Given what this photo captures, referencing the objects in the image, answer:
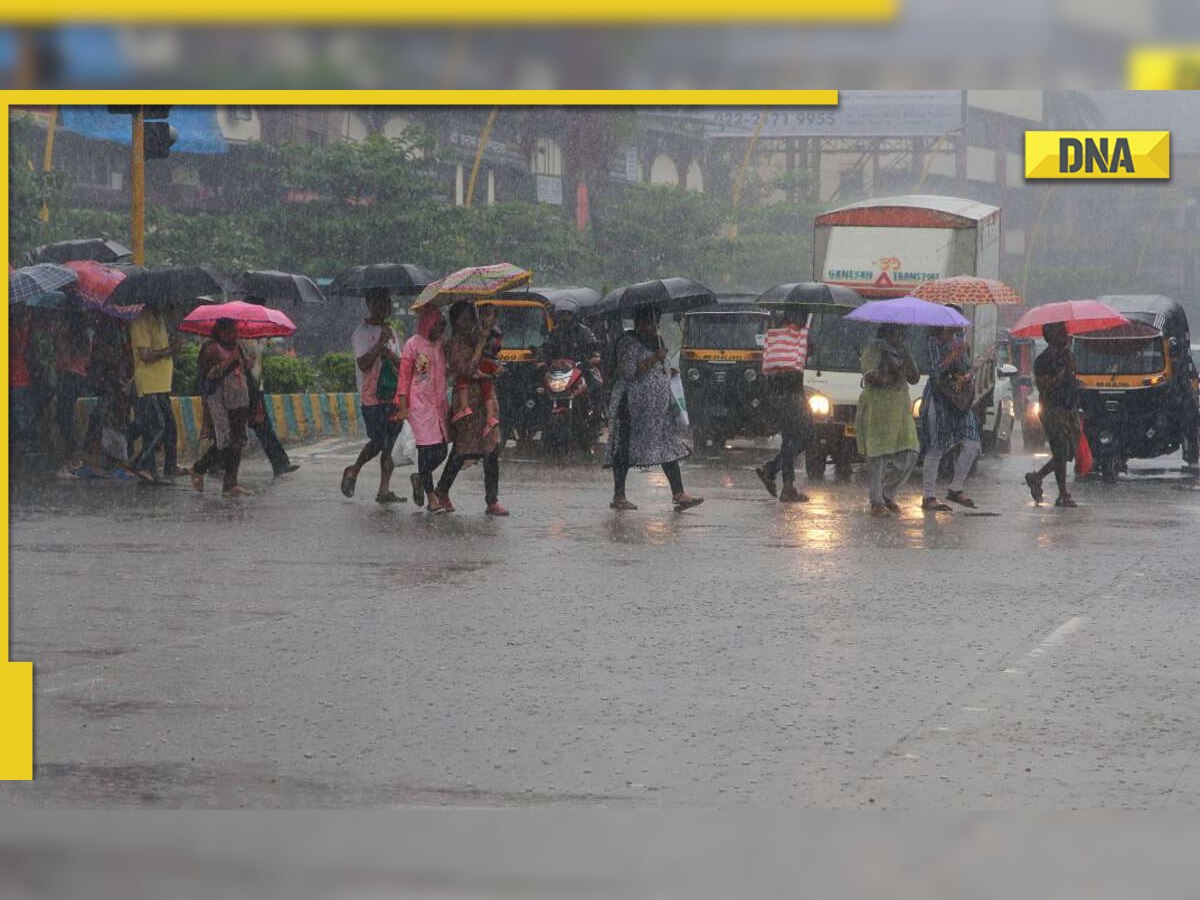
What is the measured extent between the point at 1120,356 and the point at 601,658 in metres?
15.1

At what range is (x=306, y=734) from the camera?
711 cm

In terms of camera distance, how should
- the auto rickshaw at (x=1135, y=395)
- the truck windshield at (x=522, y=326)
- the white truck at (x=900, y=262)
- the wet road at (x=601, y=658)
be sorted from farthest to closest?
the truck windshield at (x=522, y=326), the white truck at (x=900, y=262), the auto rickshaw at (x=1135, y=395), the wet road at (x=601, y=658)

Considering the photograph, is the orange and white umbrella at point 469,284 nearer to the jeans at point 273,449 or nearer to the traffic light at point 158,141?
the jeans at point 273,449

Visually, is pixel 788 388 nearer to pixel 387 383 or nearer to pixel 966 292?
pixel 966 292

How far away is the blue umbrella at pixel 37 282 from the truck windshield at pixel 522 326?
332 inches

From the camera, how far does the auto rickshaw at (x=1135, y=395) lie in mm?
21672

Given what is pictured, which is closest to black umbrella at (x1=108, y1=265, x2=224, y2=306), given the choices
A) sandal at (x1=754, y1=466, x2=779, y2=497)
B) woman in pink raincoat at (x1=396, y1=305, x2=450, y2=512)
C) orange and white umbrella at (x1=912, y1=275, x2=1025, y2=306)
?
woman in pink raincoat at (x1=396, y1=305, x2=450, y2=512)

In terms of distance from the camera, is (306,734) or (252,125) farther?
(252,125)

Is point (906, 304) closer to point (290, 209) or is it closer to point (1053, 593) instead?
point (1053, 593)

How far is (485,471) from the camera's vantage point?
14.7 meters

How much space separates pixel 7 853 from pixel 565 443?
1813cm
